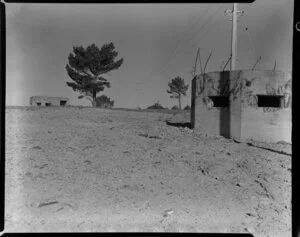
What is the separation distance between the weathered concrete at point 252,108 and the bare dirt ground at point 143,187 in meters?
0.78

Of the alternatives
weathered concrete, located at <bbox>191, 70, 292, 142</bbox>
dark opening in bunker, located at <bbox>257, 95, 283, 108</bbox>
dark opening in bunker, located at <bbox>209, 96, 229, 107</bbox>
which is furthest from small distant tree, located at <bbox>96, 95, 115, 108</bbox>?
dark opening in bunker, located at <bbox>257, 95, 283, 108</bbox>

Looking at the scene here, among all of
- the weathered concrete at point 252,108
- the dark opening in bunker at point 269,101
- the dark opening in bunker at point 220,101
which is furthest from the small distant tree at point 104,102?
the dark opening in bunker at point 269,101

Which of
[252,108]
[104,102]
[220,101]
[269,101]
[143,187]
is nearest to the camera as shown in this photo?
[143,187]

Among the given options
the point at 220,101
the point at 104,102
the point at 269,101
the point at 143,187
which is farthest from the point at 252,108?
the point at 104,102

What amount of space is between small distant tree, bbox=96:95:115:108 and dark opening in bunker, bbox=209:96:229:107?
13.5 ft

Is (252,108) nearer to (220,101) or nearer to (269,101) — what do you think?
(269,101)

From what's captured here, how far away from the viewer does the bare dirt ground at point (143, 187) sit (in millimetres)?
2721

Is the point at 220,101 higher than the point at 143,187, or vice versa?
the point at 220,101

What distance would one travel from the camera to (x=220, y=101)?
6.41 m

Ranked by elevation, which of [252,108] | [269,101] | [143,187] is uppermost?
[269,101]

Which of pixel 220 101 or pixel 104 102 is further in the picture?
pixel 104 102

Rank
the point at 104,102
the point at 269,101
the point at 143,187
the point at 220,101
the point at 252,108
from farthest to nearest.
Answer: the point at 104,102 < the point at 220,101 < the point at 269,101 < the point at 252,108 < the point at 143,187

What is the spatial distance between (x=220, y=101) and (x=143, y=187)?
415 centimetres

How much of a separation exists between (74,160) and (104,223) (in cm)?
161
